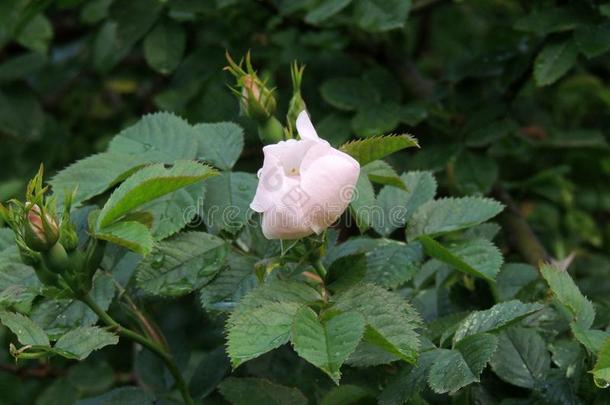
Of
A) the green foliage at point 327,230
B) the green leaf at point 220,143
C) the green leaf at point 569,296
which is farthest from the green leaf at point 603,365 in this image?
the green leaf at point 220,143

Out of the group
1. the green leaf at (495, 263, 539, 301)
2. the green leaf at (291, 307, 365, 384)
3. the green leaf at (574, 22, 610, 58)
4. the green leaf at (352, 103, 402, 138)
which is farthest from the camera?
the green leaf at (352, 103, 402, 138)

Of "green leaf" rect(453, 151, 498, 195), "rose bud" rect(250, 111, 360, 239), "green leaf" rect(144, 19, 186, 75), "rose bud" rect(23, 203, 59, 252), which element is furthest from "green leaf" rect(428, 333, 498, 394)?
"green leaf" rect(144, 19, 186, 75)

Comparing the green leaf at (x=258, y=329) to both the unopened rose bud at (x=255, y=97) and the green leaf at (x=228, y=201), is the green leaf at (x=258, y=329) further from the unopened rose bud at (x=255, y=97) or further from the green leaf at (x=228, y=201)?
the unopened rose bud at (x=255, y=97)

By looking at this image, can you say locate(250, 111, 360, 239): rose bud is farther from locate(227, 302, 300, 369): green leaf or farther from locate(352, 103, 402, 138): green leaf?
locate(352, 103, 402, 138): green leaf

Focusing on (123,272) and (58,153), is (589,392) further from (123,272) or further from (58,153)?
(58,153)

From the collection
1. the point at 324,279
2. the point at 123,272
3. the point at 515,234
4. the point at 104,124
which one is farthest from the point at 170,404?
the point at 104,124
